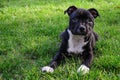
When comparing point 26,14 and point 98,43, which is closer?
point 98,43

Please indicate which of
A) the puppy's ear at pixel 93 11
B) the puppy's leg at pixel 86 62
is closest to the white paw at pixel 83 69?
the puppy's leg at pixel 86 62

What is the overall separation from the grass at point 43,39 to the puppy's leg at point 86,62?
0.09m

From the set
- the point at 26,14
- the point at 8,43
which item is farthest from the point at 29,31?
the point at 26,14

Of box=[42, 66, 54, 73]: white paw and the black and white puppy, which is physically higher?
the black and white puppy

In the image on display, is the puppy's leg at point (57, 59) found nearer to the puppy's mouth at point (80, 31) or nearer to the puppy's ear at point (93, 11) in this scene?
the puppy's mouth at point (80, 31)

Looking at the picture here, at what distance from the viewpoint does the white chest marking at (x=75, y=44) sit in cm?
548

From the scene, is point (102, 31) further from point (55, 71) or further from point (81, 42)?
point (55, 71)

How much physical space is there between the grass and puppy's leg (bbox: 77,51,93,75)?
86 millimetres

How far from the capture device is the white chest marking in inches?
216

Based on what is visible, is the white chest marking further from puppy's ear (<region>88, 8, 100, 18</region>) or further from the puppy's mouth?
puppy's ear (<region>88, 8, 100, 18</region>)

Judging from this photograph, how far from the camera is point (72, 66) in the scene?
5.08 meters

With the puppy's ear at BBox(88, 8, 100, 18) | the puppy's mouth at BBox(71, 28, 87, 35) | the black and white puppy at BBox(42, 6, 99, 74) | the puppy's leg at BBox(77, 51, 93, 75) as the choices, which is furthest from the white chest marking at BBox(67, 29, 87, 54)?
the puppy's ear at BBox(88, 8, 100, 18)

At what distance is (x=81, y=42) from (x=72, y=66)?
1.96 feet

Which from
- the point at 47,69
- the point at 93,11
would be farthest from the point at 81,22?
the point at 47,69
